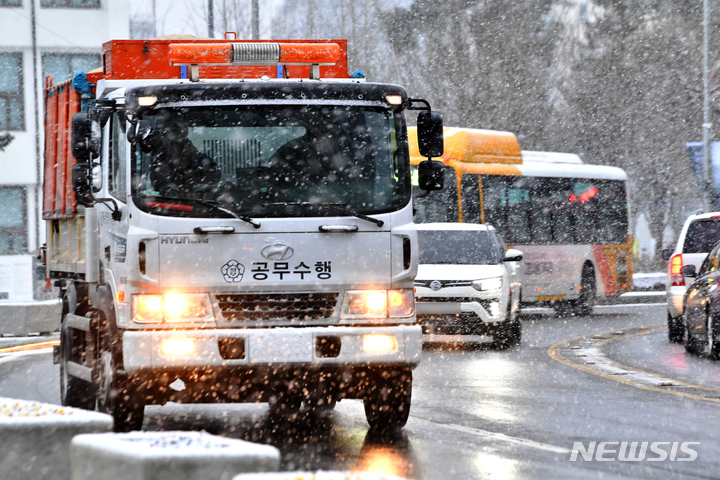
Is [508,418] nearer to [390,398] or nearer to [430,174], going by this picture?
[390,398]

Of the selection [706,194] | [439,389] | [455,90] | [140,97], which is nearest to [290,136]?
[140,97]

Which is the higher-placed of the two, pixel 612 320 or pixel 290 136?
pixel 290 136

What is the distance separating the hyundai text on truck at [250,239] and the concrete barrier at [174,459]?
356cm

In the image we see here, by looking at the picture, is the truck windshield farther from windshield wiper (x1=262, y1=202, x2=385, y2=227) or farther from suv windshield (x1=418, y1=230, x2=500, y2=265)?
suv windshield (x1=418, y1=230, x2=500, y2=265)

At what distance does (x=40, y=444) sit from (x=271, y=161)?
363 cm

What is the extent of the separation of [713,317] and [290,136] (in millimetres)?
8085

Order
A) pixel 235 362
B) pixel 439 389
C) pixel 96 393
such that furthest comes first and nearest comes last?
pixel 439 389 < pixel 96 393 < pixel 235 362

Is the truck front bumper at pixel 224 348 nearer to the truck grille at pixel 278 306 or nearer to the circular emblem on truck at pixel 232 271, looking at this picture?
the truck grille at pixel 278 306

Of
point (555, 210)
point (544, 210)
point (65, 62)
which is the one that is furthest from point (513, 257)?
point (65, 62)

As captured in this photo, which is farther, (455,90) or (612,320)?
(455,90)

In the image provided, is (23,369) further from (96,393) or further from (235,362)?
(235,362)

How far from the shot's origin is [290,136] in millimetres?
8680

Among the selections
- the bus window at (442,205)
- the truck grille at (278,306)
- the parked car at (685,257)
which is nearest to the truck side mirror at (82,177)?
the truck grille at (278,306)

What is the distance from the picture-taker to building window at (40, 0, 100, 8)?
40.2 m
